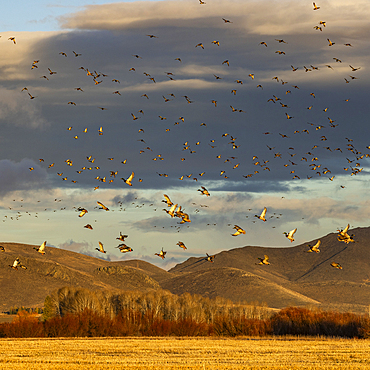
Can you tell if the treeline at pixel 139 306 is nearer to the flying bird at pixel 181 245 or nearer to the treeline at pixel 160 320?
the treeline at pixel 160 320

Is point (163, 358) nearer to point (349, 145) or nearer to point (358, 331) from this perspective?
point (349, 145)

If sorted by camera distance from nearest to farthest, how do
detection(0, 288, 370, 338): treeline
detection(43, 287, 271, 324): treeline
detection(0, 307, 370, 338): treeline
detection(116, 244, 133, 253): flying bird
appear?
detection(116, 244, 133, 253): flying bird
detection(0, 307, 370, 338): treeline
detection(0, 288, 370, 338): treeline
detection(43, 287, 271, 324): treeline

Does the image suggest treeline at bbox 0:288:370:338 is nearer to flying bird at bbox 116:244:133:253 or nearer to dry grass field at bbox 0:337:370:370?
dry grass field at bbox 0:337:370:370

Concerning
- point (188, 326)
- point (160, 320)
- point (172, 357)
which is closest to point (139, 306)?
point (160, 320)

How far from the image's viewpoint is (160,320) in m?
108

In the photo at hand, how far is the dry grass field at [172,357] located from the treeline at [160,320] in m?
21.7

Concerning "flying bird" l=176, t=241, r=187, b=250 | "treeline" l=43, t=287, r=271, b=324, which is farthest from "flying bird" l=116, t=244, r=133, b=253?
"treeline" l=43, t=287, r=271, b=324

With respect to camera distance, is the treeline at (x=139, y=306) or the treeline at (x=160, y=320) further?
the treeline at (x=139, y=306)

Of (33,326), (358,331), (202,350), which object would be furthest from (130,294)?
Result: (202,350)

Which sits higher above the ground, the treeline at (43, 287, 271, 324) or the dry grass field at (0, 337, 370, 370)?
the treeline at (43, 287, 271, 324)

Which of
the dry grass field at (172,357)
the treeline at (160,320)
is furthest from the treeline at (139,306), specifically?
the dry grass field at (172,357)

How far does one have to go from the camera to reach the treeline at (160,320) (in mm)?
96750

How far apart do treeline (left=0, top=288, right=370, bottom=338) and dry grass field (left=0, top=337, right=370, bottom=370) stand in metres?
21.7

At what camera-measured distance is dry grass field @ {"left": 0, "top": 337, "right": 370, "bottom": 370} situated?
2015 inches
